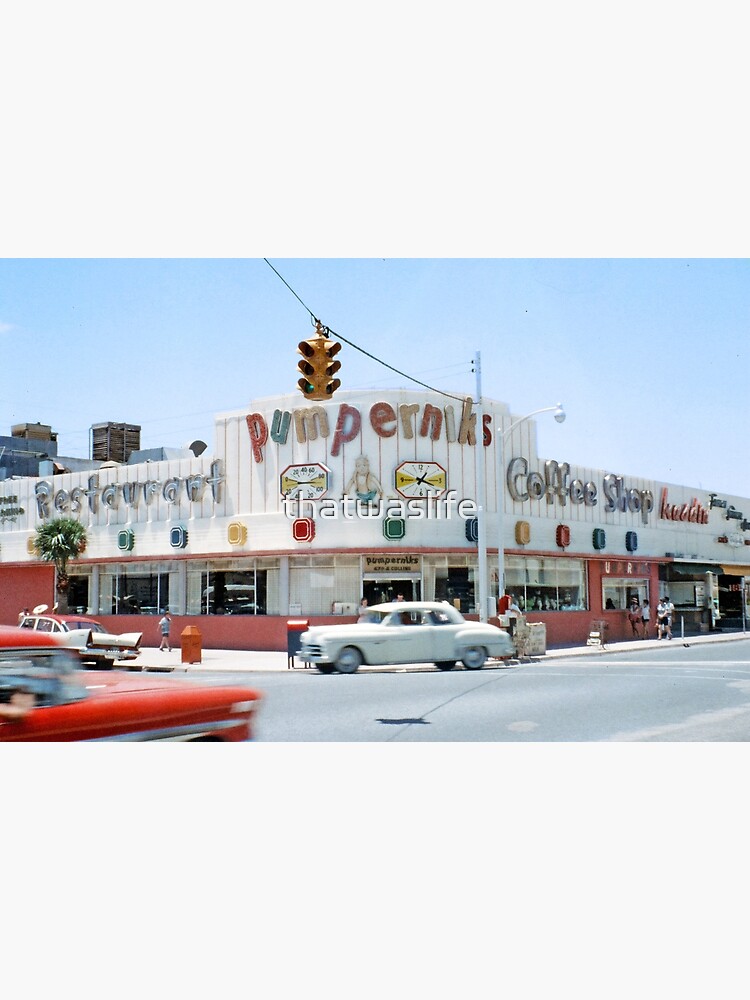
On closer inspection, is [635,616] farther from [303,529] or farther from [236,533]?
[303,529]

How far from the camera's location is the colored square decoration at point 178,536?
2022cm

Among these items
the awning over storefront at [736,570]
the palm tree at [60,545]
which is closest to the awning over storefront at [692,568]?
the awning over storefront at [736,570]

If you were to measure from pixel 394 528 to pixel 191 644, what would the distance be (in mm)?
4704

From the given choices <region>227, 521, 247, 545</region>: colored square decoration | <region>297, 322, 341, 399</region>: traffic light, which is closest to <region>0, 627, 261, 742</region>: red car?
<region>297, 322, 341, 399</region>: traffic light

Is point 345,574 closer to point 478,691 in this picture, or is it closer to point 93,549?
point 478,691

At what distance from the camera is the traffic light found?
967 cm

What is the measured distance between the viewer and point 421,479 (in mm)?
14281

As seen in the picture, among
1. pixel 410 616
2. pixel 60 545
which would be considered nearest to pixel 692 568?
pixel 60 545

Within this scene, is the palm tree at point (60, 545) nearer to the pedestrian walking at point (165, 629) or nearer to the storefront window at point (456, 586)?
the pedestrian walking at point (165, 629)

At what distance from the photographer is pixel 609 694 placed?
1148 cm

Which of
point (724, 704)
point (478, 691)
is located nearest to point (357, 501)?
point (478, 691)

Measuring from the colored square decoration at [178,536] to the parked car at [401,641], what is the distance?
29.7 feet

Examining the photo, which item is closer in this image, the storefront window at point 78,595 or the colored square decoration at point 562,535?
the storefront window at point 78,595

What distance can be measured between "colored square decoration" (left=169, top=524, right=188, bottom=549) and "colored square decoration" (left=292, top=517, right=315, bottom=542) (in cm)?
407
